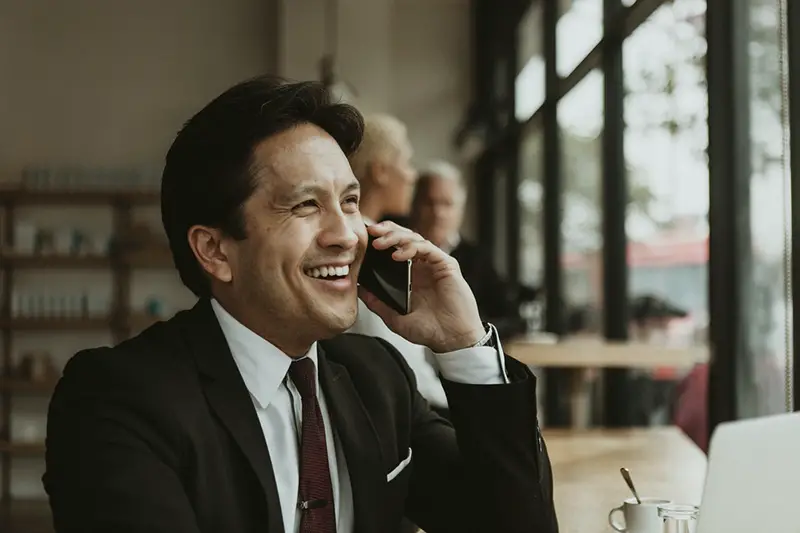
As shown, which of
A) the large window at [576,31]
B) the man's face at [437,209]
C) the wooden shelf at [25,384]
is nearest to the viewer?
the man's face at [437,209]

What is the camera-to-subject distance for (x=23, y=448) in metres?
7.98

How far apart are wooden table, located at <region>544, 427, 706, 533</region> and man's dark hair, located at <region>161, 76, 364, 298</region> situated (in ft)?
2.62

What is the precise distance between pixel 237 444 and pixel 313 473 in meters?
0.15

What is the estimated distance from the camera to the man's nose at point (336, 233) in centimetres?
154

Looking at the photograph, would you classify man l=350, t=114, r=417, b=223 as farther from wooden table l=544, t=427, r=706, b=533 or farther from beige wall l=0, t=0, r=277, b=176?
beige wall l=0, t=0, r=277, b=176

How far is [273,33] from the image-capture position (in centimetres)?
866

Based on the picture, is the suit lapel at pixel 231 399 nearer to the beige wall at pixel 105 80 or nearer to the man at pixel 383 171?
the man at pixel 383 171

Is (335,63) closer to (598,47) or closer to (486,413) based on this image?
(598,47)

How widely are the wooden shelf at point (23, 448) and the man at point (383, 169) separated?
5549 millimetres

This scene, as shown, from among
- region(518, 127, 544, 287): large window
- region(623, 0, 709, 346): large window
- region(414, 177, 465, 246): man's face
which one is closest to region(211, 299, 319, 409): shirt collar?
region(623, 0, 709, 346): large window

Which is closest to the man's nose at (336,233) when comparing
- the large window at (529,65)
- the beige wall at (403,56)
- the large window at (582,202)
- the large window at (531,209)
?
the large window at (582,202)

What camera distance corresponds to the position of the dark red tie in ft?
4.95

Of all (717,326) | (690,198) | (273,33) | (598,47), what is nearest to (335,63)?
(273,33)

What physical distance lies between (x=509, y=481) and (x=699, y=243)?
2.63 meters
